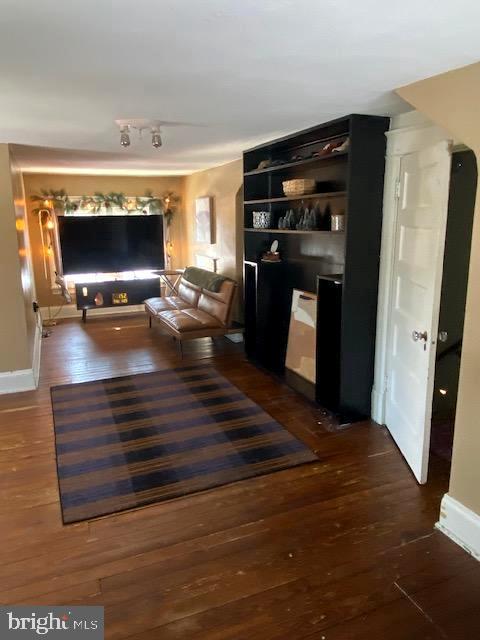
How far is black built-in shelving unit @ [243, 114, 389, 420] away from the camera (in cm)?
310

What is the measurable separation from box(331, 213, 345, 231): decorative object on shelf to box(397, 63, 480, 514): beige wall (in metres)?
1.11

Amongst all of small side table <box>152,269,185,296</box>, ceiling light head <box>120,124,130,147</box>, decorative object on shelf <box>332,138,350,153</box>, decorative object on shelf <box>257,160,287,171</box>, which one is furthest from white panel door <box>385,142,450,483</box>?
small side table <box>152,269,185,296</box>

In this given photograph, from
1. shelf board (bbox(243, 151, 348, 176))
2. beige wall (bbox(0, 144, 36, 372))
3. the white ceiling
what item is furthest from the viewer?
beige wall (bbox(0, 144, 36, 372))

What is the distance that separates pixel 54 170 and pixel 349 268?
15.7ft

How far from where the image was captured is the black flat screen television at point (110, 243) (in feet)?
22.4

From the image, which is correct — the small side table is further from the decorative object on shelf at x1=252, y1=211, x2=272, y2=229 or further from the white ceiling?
the white ceiling

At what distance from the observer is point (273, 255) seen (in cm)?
447

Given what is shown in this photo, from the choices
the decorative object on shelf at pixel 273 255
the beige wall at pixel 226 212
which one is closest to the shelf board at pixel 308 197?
the decorative object on shelf at pixel 273 255

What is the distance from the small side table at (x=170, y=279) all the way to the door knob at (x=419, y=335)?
4.67m

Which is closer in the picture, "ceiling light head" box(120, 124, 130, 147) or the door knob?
the door knob

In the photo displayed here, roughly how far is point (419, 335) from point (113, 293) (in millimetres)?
5318

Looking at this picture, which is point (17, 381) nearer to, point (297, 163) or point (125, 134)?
point (125, 134)

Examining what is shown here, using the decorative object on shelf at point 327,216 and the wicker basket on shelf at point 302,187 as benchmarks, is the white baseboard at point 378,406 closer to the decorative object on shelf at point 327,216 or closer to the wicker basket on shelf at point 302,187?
the decorative object on shelf at point 327,216

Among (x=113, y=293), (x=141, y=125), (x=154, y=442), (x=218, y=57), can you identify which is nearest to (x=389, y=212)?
(x=218, y=57)
